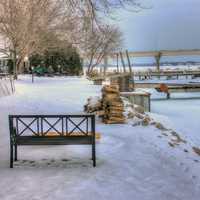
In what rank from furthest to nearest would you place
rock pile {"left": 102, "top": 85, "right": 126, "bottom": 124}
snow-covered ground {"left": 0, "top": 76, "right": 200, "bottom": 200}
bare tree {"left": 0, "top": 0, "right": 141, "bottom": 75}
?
1. bare tree {"left": 0, "top": 0, "right": 141, "bottom": 75}
2. rock pile {"left": 102, "top": 85, "right": 126, "bottom": 124}
3. snow-covered ground {"left": 0, "top": 76, "right": 200, "bottom": 200}

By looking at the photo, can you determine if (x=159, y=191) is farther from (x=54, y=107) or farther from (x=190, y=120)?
(x=190, y=120)

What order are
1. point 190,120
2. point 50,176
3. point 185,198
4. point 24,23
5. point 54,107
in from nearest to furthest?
1. point 185,198
2. point 50,176
3. point 54,107
4. point 190,120
5. point 24,23

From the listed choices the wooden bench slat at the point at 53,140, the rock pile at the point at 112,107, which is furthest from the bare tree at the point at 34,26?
the wooden bench slat at the point at 53,140

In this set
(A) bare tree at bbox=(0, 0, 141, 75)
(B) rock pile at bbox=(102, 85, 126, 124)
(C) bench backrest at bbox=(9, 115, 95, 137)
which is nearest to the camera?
(C) bench backrest at bbox=(9, 115, 95, 137)

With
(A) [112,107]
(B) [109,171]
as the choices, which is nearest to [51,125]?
(B) [109,171]

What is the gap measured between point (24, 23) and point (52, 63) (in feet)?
73.0

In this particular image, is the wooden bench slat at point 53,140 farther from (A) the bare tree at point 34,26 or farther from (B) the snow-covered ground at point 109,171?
(A) the bare tree at point 34,26

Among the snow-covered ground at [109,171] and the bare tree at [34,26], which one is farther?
the bare tree at [34,26]

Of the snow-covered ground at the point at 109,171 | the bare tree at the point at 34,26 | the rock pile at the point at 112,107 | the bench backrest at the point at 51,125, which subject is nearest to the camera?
the snow-covered ground at the point at 109,171

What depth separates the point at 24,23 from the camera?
29.8 meters

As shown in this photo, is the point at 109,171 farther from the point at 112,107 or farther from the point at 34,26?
the point at 34,26

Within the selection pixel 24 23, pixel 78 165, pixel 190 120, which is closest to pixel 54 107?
pixel 190 120

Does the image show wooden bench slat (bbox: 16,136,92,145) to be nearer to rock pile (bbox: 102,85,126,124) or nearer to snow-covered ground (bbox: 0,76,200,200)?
snow-covered ground (bbox: 0,76,200,200)

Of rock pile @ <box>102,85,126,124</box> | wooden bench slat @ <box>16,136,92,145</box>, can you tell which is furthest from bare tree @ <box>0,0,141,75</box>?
wooden bench slat @ <box>16,136,92,145</box>
